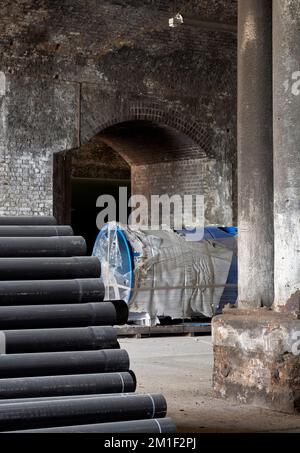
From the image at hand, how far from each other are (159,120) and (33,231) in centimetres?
1113

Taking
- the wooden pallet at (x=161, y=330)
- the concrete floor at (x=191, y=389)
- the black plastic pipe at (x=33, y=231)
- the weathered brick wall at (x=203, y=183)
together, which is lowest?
the wooden pallet at (x=161, y=330)

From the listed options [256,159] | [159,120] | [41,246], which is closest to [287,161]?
[256,159]

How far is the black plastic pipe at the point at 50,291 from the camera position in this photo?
3.69 meters

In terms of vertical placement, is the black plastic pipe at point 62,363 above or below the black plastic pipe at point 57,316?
below

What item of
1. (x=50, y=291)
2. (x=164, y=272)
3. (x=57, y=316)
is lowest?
(x=164, y=272)

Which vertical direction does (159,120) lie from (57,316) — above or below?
above

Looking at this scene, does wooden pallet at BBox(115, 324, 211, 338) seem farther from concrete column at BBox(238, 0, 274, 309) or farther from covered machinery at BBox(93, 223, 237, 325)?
concrete column at BBox(238, 0, 274, 309)

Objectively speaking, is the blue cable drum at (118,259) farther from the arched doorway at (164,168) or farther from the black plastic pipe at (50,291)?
the black plastic pipe at (50,291)

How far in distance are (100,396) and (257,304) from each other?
11.4 feet

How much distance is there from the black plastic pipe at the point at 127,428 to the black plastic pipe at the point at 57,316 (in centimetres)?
56

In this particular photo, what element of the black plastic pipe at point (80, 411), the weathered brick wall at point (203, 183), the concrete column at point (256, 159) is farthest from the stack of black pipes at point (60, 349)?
the weathered brick wall at point (203, 183)

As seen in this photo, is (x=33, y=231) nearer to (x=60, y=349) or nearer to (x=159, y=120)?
(x=60, y=349)

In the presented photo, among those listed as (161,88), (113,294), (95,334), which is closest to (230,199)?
(161,88)

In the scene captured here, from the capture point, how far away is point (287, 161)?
6215 mm
